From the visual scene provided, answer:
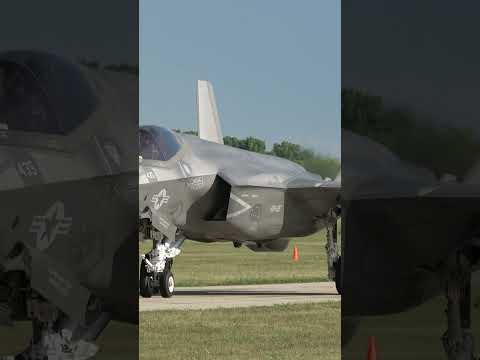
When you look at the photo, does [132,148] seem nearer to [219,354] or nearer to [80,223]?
[80,223]

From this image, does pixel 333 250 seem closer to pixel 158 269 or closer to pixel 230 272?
pixel 158 269

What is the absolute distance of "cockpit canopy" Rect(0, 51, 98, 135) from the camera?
5.59 meters

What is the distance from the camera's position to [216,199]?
22922mm

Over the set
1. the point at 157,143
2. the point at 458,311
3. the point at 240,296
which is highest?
the point at 458,311

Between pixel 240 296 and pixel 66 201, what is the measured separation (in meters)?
15.3

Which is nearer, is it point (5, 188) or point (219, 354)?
point (5, 188)

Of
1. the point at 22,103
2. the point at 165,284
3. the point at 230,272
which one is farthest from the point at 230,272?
the point at 22,103

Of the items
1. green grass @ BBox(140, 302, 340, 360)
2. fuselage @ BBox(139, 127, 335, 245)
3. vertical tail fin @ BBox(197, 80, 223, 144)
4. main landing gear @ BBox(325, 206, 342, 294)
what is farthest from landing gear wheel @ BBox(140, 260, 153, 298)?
vertical tail fin @ BBox(197, 80, 223, 144)

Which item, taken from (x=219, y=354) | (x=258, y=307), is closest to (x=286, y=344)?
(x=219, y=354)

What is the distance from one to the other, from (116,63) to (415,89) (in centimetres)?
154

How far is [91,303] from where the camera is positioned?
5.74m

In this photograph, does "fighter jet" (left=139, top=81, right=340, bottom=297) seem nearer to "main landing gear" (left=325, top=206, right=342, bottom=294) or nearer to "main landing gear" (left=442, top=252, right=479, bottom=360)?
"main landing gear" (left=325, top=206, right=342, bottom=294)

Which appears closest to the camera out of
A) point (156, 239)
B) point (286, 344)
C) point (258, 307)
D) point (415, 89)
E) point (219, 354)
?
point (415, 89)

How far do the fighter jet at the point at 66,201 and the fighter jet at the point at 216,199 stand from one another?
13.9m
